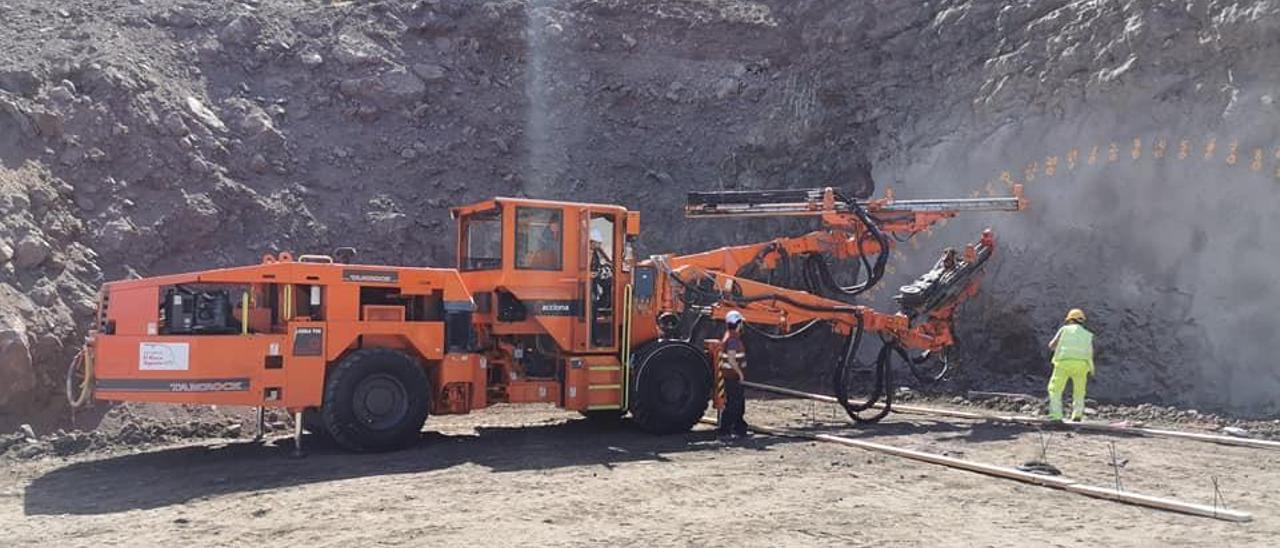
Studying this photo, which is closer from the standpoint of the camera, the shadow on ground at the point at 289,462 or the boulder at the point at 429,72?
the shadow on ground at the point at 289,462

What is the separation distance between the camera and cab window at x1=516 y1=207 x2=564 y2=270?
1235cm

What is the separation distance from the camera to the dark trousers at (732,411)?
1289 cm

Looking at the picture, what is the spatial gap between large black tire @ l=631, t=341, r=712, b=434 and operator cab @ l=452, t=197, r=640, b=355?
1.76 feet

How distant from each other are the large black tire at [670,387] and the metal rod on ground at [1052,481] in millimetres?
1194

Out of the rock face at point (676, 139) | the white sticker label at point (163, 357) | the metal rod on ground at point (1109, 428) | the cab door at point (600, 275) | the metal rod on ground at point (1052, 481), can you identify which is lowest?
the metal rod on ground at point (1052, 481)

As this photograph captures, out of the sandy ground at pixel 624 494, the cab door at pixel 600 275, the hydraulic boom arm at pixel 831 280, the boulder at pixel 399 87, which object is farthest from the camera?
the boulder at pixel 399 87

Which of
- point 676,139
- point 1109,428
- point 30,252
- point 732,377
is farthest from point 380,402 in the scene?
point 676,139

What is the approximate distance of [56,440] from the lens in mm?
11797

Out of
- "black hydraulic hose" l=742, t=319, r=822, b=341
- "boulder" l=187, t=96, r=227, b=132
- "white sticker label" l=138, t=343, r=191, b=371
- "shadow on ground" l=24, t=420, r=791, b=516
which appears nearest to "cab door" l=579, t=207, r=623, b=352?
"shadow on ground" l=24, t=420, r=791, b=516

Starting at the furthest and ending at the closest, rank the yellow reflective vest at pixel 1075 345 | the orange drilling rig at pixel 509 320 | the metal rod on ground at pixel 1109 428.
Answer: the yellow reflective vest at pixel 1075 345 < the metal rod on ground at pixel 1109 428 < the orange drilling rig at pixel 509 320

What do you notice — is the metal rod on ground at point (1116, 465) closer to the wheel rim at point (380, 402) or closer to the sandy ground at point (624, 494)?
the sandy ground at point (624, 494)

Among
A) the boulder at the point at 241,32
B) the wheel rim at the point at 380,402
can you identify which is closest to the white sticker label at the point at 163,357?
the wheel rim at the point at 380,402

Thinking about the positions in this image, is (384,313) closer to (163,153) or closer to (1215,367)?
(163,153)

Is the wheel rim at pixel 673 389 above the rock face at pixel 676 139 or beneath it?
beneath
